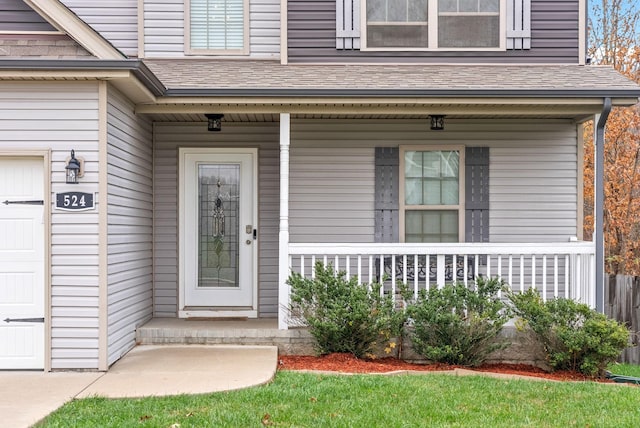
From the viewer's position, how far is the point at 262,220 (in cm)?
805

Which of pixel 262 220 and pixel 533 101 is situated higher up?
pixel 533 101

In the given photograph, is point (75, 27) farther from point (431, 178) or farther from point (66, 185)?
point (431, 178)

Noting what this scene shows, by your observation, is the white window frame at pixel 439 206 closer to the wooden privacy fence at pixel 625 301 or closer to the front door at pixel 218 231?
the front door at pixel 218 231

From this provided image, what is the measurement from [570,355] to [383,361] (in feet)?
6.13

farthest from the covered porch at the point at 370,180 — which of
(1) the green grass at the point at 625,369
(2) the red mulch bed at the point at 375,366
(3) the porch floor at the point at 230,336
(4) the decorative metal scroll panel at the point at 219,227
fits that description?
(2) the red mulch bed at the point at 375,366

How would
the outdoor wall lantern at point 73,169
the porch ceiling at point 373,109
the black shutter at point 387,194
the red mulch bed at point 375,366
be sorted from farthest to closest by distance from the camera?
the black shutter at point 387,194, the porch ceiling at point 373,109, the red mulch bed at point 375,366, the outdoor wall lantern at point 73,169

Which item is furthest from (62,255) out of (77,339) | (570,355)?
(570,355)

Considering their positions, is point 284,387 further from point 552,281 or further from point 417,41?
point 417,41

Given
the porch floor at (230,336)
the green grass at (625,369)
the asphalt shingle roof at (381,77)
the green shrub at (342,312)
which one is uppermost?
the asphalt shingle roof at (381,77)

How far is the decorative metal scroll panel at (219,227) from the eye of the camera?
8.09 meters

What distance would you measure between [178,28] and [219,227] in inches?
105

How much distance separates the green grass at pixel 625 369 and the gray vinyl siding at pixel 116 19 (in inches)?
284

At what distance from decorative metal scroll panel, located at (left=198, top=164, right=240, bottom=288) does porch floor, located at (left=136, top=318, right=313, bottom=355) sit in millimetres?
989

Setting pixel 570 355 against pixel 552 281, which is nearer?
pixel 570 355
